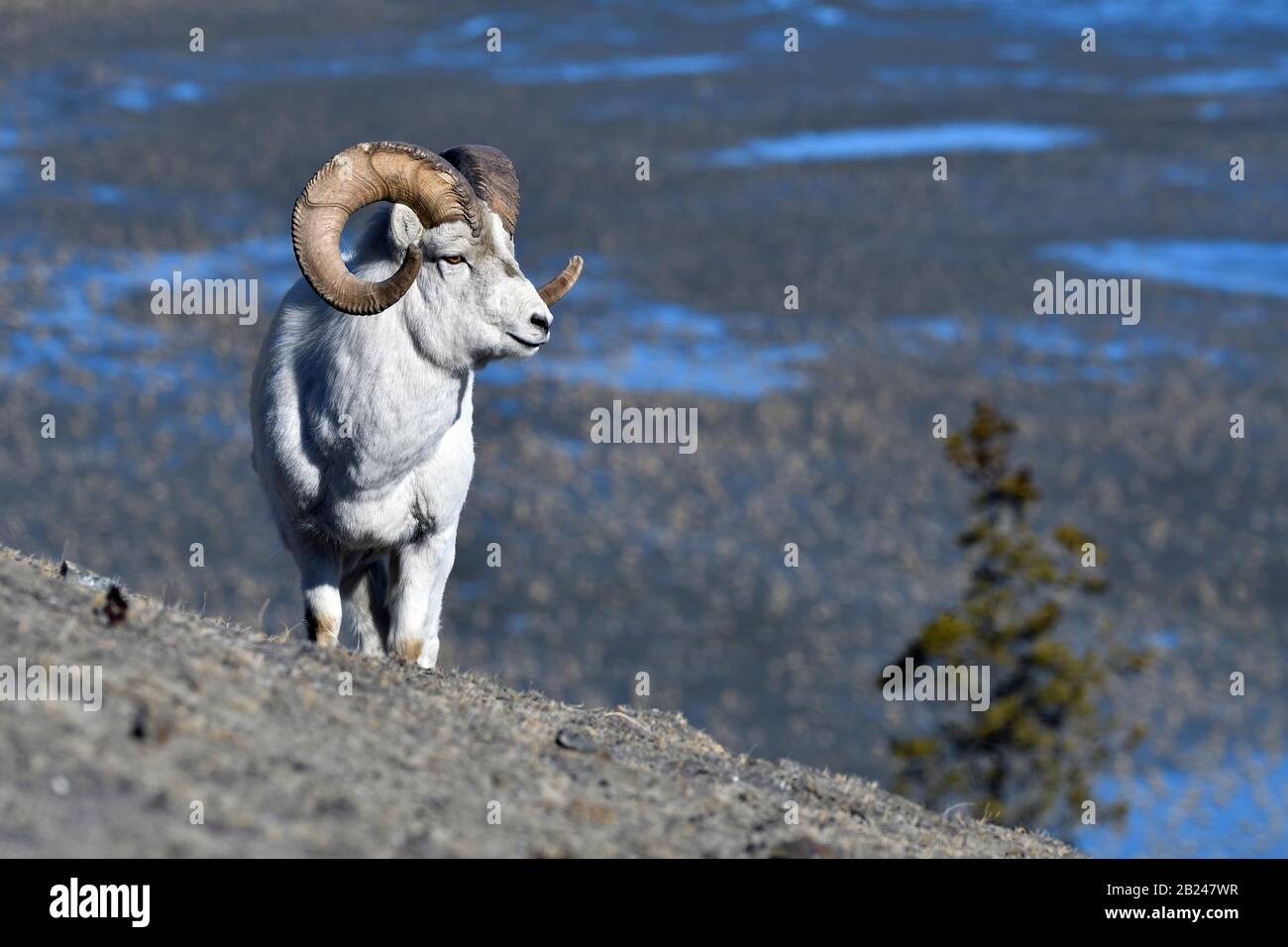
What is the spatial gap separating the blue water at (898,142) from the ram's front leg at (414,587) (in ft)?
181

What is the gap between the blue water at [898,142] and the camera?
213ft

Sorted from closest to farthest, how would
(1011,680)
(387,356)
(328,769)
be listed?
1. (328,769)
2. (387,356)
3. (1011,680)

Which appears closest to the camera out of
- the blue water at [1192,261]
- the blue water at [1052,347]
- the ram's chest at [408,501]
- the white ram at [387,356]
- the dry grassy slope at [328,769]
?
the dry grassy slope at [328,769]

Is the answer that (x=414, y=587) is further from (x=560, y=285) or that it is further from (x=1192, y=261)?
(x=1192, y=261)

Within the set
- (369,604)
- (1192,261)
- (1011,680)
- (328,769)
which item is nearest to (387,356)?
(369,604)

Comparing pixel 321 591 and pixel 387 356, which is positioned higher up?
pixel 387 356

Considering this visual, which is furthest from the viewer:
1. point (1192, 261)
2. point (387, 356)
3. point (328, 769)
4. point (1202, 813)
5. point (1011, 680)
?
point (1192, 261)

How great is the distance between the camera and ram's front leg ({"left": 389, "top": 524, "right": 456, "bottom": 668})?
33.0 feet

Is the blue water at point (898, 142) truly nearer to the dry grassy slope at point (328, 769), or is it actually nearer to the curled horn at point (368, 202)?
the curled horn at point (368, 202)

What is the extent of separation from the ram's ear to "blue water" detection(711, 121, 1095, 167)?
2179 inches

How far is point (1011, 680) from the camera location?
1022 inches

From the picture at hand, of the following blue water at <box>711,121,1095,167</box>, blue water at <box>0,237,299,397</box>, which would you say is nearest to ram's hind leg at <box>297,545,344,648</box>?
blue water at <box>0,237,299,397</box>

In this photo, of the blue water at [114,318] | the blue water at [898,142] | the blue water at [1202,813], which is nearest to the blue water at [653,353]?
the blue water at [114,318]

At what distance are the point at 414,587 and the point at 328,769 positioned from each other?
3.27m
